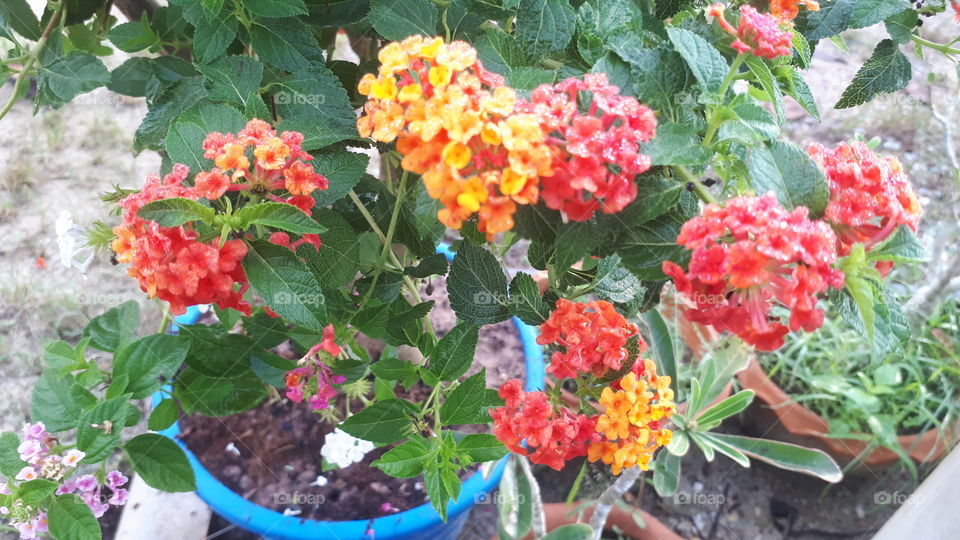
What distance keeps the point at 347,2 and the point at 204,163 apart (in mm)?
295

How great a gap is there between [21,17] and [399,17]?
0.71 m

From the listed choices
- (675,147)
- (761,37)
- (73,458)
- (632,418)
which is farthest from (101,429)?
(761,37)

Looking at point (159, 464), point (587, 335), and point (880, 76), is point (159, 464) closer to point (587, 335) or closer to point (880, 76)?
point (587, 335)

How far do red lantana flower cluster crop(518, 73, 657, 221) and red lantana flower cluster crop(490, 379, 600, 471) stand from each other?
381 mm

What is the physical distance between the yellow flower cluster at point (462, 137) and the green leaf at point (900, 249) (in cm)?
34

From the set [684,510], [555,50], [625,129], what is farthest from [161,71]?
[684,510]

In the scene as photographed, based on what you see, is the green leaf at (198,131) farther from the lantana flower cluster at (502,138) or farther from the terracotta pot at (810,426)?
the terracotta pot at (810,426)

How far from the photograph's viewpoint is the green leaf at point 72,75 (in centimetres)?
109

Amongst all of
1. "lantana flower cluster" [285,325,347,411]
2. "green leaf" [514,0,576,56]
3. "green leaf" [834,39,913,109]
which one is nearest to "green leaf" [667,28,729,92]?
"green leaf" [514,0,576,56]

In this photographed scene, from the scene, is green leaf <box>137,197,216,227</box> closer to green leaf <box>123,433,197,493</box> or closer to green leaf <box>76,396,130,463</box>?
green leaf <box>76,396,130,463</box>

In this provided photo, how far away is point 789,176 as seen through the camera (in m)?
0.71

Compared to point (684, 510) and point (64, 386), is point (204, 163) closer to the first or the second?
point (64, 386)

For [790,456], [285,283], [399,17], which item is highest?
[399,17]

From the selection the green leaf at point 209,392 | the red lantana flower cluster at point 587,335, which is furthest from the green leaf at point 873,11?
the green leaf at point 209,392
